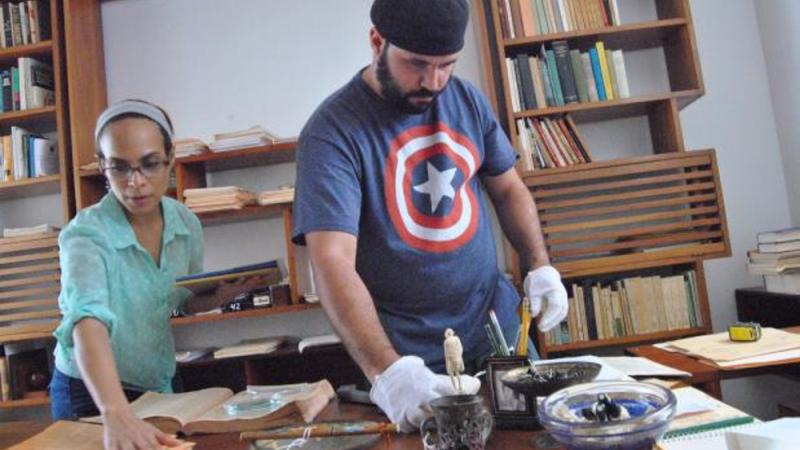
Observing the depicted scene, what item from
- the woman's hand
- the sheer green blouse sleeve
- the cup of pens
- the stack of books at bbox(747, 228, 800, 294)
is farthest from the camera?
the stack of books at bbox(747, 228, 800, 294)

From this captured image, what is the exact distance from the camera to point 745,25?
268 cm

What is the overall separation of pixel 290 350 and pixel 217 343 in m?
0.53

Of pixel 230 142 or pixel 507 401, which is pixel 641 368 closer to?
pixel 507 401

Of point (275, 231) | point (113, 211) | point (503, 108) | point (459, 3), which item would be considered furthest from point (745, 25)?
point (113, 211)

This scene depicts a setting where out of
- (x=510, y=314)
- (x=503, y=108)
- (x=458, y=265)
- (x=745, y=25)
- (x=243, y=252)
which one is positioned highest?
(x=745, y=25)

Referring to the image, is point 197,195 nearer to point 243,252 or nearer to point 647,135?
point 243,252

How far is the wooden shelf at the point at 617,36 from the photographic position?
7.82ft

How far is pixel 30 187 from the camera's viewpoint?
9.04 ft

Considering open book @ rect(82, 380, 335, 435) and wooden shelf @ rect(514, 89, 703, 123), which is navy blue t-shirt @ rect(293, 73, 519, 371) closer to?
open book @ rect(82, 380, 335, 435)

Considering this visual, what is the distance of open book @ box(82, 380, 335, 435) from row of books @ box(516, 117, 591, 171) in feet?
5.14

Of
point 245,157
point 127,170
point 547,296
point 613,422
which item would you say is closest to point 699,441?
point 613,422

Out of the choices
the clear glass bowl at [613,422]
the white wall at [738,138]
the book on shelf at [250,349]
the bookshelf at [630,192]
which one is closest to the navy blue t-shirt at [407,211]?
the clear glass bowl at [613,422]

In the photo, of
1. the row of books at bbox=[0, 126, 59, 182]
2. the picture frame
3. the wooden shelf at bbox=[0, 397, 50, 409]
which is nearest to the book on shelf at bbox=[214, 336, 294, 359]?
the wooden shelf at bbox=[0, 397, 50, 409]

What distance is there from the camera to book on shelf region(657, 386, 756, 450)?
68cm
